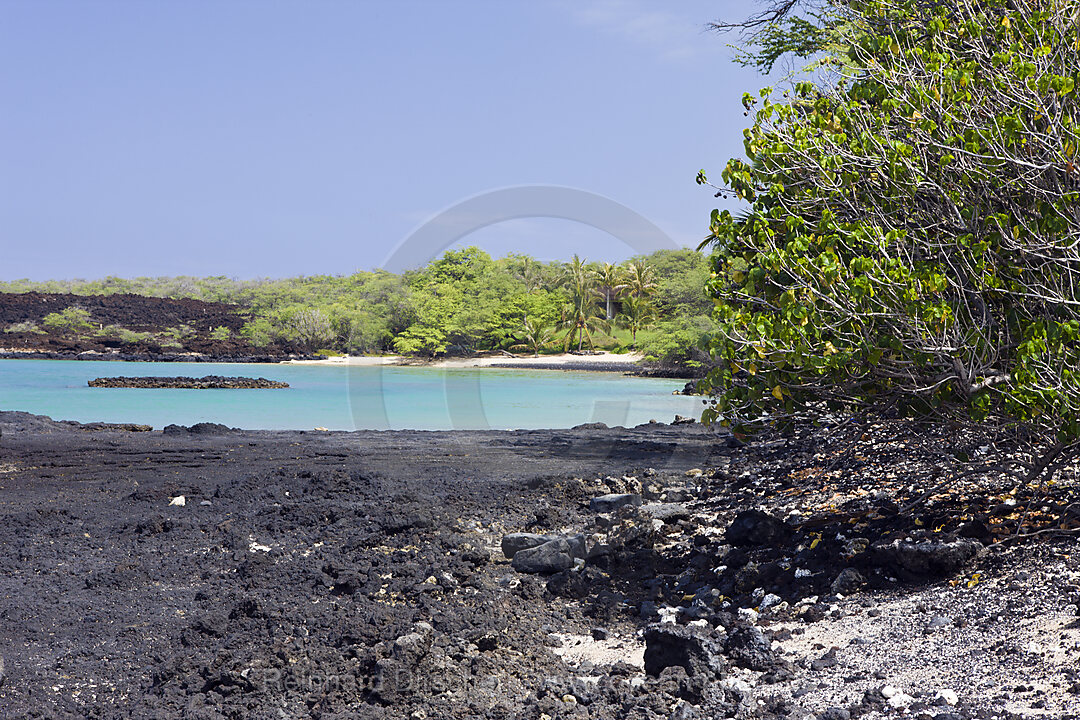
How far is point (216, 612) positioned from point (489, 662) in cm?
196

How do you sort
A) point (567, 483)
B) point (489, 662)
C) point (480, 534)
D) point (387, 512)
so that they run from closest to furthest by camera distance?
point (489, 662)
point (480, 534)
point (387, 512)
point (567, 483)

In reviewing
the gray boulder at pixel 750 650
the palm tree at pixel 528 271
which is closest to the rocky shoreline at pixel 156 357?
the palm tree at pixel 528 271

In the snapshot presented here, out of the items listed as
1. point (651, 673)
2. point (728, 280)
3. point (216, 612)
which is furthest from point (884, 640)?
point (216, 612)

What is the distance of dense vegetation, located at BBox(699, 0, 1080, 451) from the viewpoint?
4.09m

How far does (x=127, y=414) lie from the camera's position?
77.5 ft

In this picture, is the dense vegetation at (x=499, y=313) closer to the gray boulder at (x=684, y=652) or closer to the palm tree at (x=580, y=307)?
the palm tree at (x=580, y=307)

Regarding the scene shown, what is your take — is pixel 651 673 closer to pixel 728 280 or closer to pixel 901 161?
pixel 728 280

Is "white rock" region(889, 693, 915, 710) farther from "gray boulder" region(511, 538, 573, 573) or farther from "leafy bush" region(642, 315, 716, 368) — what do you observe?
"leafy bush" region(642, 315, 716, 368)

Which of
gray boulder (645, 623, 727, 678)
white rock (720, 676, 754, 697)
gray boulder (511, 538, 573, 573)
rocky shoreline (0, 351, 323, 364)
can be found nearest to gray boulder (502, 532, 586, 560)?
gray boulder (511, 538, 573, 573)

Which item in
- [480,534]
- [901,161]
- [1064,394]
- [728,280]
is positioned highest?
[901,161]

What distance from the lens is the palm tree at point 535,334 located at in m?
56.6

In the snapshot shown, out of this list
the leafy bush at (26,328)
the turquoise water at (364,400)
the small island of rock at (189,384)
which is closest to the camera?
the turquoise water at (364,400)

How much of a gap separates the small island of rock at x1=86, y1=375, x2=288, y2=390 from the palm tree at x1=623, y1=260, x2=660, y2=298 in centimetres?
2868

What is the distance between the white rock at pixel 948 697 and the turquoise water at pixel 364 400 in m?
17.9
